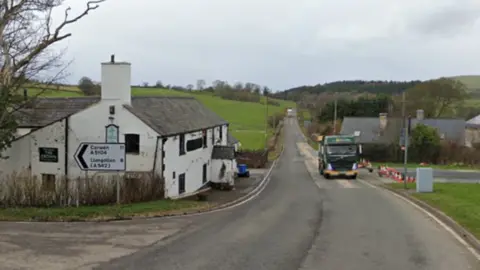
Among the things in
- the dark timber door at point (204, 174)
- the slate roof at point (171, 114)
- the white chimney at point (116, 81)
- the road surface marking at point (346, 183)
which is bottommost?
the road surface marking at point (346, 183)

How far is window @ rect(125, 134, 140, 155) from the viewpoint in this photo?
27.6m

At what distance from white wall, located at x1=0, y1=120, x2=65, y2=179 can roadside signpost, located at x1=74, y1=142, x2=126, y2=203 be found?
384 inches

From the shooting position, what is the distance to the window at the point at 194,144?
105 ft

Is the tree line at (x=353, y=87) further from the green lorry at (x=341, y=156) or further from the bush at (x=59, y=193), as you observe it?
the bush at (x=59, y=193)

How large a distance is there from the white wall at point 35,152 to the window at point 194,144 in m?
7.13

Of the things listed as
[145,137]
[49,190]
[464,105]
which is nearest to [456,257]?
[49,190]

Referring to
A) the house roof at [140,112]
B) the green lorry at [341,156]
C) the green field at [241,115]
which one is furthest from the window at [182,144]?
the green field at [241,115]

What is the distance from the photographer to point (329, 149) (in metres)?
43.7

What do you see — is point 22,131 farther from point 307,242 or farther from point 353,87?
point 353,87

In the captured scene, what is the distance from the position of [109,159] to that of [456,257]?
468 inches

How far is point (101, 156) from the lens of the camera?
19266 millimetres

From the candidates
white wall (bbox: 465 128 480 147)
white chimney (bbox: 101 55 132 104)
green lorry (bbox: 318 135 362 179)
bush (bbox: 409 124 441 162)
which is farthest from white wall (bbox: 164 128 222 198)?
white wall (bbox: 465 128 480 147)

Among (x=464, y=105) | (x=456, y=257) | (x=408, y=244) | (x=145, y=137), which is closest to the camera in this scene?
(x=456, y=257)

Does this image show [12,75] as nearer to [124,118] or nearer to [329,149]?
[124,118]
